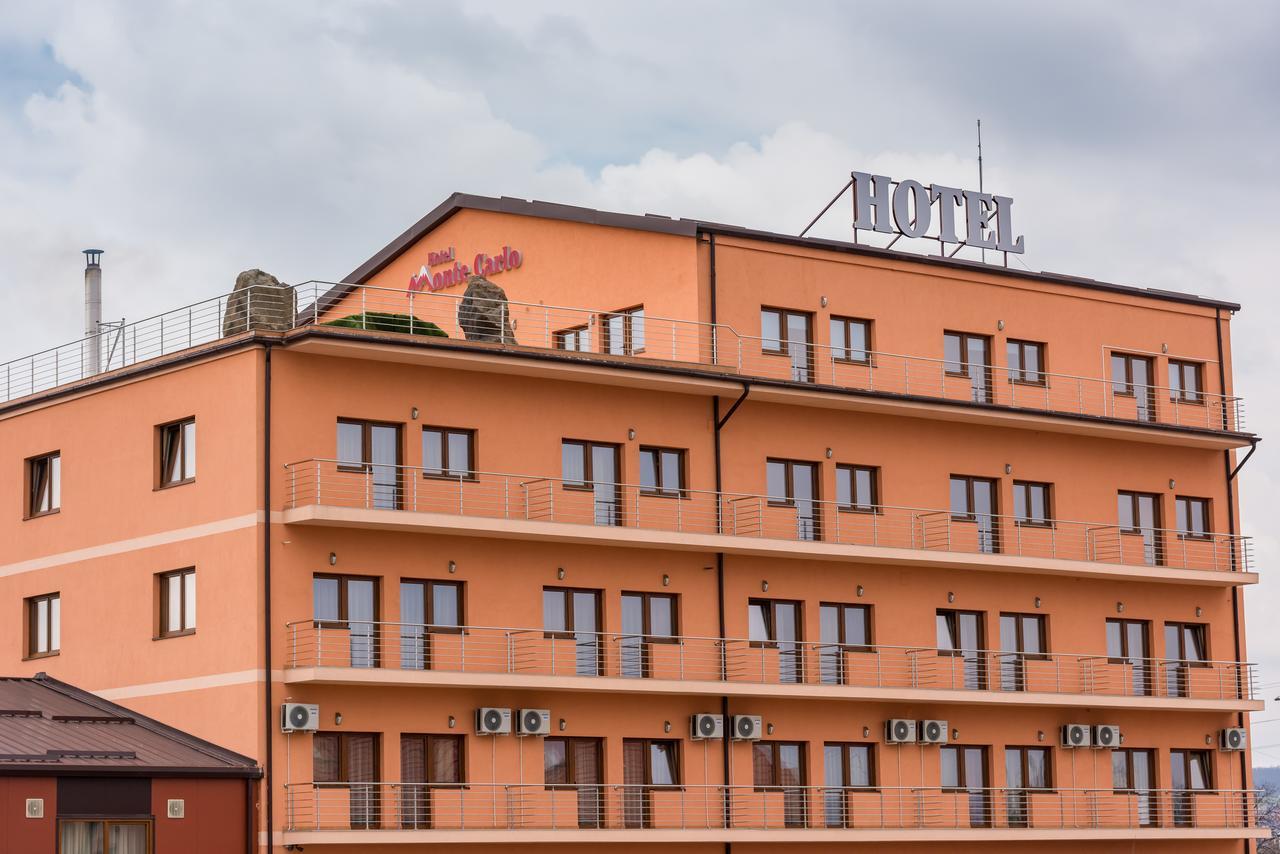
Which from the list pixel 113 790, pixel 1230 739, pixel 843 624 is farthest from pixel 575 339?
pixel 1230 739

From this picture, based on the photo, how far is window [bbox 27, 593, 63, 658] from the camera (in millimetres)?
44156

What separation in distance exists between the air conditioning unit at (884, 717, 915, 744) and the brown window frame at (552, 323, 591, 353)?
10.4 meters

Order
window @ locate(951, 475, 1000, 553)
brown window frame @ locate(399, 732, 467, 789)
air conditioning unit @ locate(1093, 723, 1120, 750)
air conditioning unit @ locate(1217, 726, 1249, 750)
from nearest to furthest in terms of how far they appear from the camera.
Result: 1. brown window frame @ locate(399, 732, 467, 789)
2. window @ locate(951, 475, 1000, 553)
3. air conditioning unit @ locate(1093, 723, 1120, 750)
4. air conditioning unit @ locate(1217, 726, 1249, 750)

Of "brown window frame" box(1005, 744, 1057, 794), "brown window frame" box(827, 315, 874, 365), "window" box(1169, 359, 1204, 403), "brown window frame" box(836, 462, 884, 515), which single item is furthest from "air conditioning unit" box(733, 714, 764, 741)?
"window" box(1169, 359, 1204, 403)

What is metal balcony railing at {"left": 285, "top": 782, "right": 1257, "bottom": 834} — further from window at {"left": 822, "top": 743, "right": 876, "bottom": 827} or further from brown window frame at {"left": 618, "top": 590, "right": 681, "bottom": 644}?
brown window frame at {"left": 618, "top": 590, "right": 681, "bottom": 644}

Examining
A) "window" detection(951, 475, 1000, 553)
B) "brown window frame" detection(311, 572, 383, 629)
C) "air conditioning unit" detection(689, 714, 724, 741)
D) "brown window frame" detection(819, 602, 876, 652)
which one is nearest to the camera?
"brown window frame" detection(311, 572, 383, 629)

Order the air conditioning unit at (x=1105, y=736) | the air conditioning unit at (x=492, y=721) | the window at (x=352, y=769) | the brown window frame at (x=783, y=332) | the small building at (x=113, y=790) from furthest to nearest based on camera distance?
the air conditioning unit at (x=1105, y=736) < the brown window frame at (x=783, y=332) < the air conditioning unit at (x=492, y=721) < the window at (x=352, y=769) < the small building at (x=113, y=790)

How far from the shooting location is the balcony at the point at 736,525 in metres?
40.2

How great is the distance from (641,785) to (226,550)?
9591 millimetres

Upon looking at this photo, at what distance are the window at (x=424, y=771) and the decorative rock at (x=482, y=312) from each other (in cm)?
870

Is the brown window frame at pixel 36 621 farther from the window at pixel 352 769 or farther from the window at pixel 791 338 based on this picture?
the window at pixel 791 338

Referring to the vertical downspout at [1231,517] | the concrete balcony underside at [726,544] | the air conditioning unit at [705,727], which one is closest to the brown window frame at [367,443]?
the concrete balcony underside at [726,544]

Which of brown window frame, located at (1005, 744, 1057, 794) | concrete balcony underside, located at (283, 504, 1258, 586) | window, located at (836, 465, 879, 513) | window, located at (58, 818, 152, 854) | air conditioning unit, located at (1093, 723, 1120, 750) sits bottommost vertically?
window, located at (58, 818, 152, 854)

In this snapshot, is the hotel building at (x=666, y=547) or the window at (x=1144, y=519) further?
the window at (x=1144, y=519)
